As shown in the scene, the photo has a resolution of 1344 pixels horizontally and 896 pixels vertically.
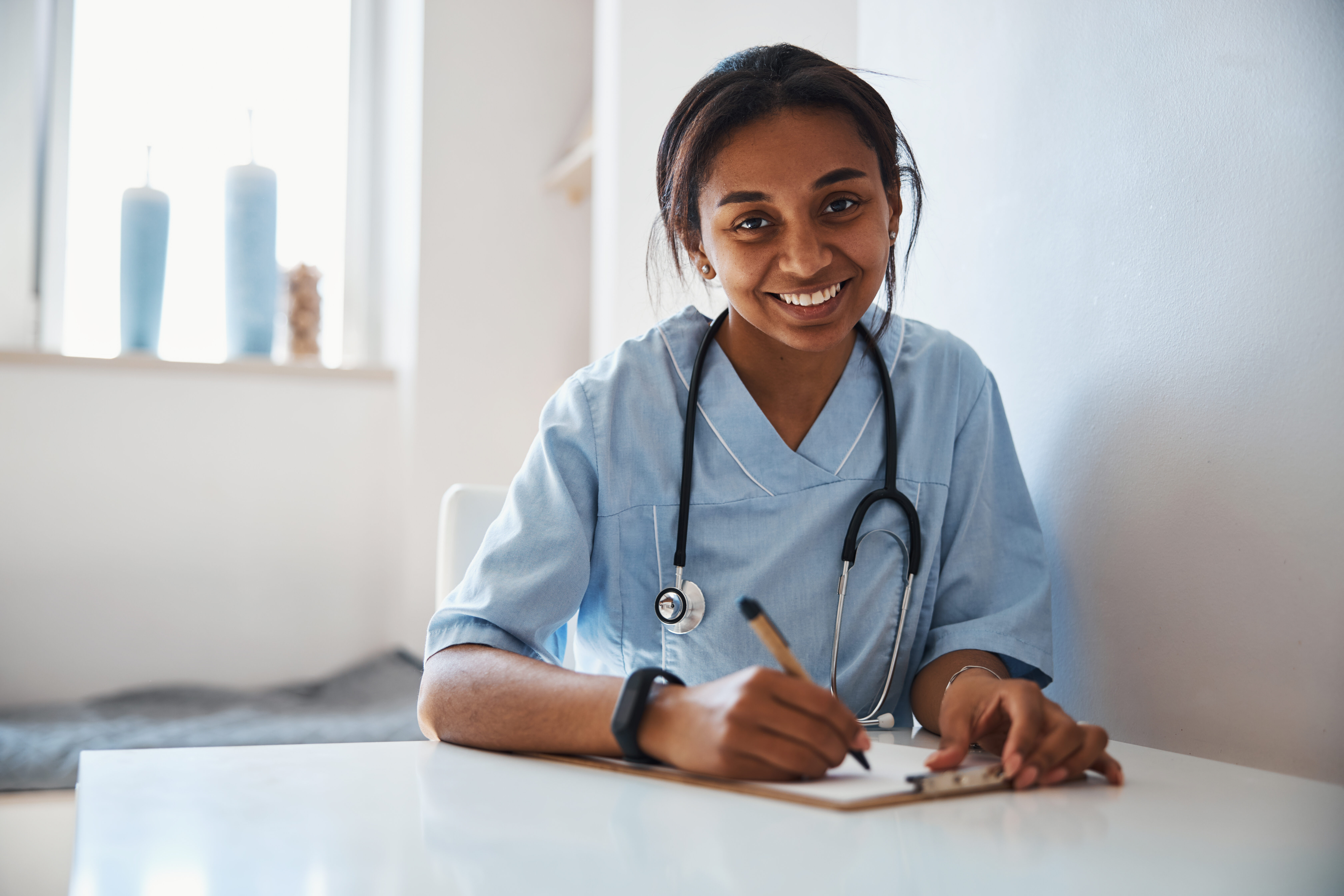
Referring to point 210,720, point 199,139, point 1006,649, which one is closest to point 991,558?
point 1006,649

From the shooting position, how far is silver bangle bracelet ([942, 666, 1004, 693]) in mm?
925

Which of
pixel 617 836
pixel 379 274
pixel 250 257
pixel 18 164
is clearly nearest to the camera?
pixel 617 836

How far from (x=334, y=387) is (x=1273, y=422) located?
2242mm

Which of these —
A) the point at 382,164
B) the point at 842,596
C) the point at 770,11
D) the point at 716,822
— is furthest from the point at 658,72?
the point at 716,822

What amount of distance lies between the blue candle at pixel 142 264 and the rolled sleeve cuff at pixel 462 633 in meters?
1.92

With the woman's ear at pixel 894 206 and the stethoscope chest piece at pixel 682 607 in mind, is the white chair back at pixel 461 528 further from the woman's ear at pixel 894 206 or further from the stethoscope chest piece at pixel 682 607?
the woman's ear at pixel 894 206

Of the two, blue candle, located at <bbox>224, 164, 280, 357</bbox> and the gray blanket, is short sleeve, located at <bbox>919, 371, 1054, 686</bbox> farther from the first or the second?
blue candle, located at <bbox>224, 164, 280, 357</bbox>

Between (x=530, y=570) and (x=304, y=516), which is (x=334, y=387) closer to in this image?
(x=304, y=516)

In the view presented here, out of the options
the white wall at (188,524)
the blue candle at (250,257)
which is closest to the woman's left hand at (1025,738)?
the white wall at (188,524)

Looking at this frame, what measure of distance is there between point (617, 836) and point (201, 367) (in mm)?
2239

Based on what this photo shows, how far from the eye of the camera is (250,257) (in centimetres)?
255

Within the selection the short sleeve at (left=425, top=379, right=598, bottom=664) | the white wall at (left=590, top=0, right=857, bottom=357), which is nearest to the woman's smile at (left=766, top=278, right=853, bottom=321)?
the short sleeve at (left=425, top=379, right=598, bottom=664)

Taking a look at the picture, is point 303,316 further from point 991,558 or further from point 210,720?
point 991,558

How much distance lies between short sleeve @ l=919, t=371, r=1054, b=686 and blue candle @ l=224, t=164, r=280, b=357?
6.58 ft
